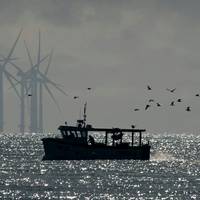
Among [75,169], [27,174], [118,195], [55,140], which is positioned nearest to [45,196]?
[118,195]

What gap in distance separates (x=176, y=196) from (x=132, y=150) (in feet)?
222

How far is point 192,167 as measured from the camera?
583 ft

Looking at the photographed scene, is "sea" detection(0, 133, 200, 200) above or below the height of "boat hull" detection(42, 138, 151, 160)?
below

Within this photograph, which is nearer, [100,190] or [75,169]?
[100,190]

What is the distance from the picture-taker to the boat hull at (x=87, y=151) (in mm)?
179750

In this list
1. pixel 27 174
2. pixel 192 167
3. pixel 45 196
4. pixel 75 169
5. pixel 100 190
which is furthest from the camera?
pixel 192 167

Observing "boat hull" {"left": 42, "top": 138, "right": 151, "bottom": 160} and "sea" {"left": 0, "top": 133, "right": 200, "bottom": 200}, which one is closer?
"sea" {"left": 0, "top": 133, "right": 200, "bottom": 200}

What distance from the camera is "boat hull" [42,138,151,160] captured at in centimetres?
17975

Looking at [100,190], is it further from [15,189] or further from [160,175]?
[160,175]

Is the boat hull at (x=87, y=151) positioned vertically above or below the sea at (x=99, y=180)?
above

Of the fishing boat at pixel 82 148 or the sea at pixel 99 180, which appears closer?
the sea at pixel 99 180

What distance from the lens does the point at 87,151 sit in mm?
183625

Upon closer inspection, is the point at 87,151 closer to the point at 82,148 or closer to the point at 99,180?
the point at 82,148

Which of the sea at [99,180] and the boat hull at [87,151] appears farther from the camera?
the boat hull at [87,151]
